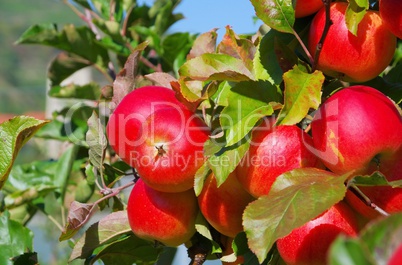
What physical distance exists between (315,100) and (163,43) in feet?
2.21

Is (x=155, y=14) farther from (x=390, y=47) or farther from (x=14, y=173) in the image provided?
(x=390, y=47)

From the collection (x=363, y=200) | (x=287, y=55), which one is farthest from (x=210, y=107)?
(x=363, y=200)

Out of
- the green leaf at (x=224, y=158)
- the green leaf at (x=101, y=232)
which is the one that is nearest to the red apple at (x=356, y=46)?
the green leaf at (x=224, y=158)

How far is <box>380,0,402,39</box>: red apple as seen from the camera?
610 mm

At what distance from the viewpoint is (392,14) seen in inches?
24.2

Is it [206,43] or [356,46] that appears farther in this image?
[206,43]

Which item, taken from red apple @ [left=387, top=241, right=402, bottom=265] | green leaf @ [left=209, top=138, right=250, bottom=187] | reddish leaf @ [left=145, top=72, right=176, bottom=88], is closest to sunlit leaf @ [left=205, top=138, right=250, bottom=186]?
green leaf @ [left=209, top=138, right=250, bottom=187]

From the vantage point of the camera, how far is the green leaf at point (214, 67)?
66cm

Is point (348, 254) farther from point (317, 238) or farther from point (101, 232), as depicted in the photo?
point (101, 232)

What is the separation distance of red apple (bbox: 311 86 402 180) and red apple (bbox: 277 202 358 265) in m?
0.04

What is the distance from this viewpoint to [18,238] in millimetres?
867

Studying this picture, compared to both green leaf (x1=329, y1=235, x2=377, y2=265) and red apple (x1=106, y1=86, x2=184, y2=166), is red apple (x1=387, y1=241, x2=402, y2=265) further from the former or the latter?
red apple (x1=106, y1=86, x2=184, y2=166)

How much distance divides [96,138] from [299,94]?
1.00 ft

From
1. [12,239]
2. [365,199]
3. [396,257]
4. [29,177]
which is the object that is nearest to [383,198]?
[365,199]
